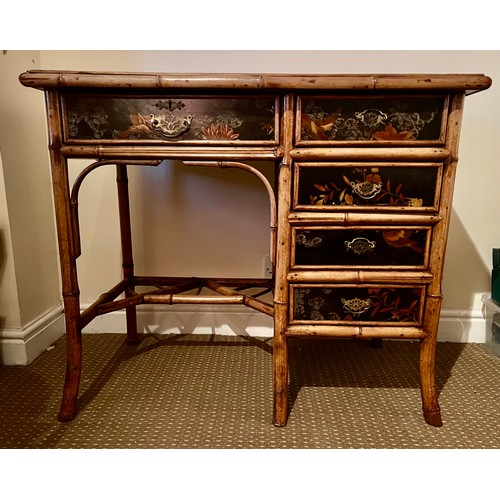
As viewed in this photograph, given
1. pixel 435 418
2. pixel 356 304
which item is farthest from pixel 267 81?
pixel 435 418

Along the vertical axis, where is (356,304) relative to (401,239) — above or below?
below

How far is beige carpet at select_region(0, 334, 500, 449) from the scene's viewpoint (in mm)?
1044

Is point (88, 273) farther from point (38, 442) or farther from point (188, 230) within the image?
point (38, 442)

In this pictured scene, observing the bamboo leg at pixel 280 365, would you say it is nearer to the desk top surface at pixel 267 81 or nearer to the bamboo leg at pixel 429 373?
the bamboo leg at pixel 429 373

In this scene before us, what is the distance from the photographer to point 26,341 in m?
1.43

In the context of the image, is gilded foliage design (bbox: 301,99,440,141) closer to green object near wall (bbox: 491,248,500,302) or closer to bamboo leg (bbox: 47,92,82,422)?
A: bamboo leg (bbox: 47,92,82,422)

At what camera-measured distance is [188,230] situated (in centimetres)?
160

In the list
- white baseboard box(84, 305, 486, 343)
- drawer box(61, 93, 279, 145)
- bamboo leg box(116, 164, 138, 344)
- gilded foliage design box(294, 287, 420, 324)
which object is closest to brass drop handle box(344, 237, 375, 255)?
gilded foliage design box(294, 287, 420, 324)

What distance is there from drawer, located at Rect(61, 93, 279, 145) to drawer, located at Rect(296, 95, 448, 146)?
9 cm

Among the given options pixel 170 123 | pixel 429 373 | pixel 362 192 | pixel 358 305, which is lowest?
pixel 429 373

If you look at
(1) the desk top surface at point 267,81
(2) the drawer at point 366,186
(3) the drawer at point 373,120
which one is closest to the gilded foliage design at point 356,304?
(2) the drawer at point 366,186

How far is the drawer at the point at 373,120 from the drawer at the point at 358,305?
39 centimetres

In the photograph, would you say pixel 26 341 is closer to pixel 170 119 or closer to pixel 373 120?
pixel 170 119

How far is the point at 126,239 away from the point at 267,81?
85 centimetres
